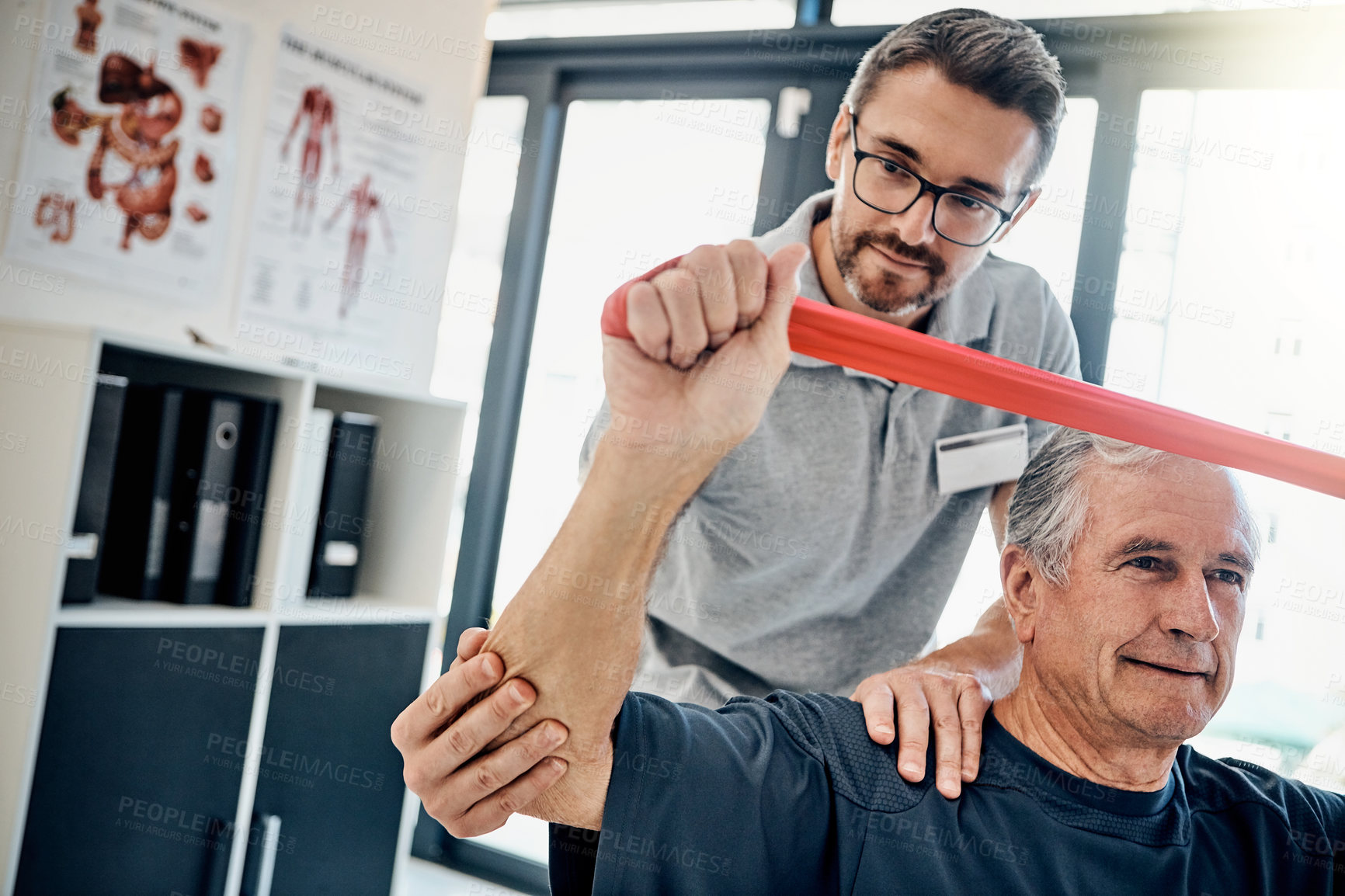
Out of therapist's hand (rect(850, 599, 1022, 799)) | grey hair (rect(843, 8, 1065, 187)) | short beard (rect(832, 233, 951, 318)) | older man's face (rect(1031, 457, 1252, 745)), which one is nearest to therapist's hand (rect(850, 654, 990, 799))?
therapist's hand (rect(850, 599, 1022, 799))

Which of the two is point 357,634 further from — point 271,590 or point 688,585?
point 688,585

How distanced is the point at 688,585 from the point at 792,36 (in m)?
1.75

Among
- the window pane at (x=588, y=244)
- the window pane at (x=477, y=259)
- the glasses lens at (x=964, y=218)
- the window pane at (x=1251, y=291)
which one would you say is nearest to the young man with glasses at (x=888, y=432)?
the glasses lens at (x=964, y=218)

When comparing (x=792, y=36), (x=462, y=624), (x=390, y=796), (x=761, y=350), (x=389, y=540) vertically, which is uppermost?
(x=792, y=36)

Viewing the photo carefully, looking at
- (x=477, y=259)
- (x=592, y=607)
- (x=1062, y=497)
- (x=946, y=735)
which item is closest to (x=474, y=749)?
(x=592, y=607)

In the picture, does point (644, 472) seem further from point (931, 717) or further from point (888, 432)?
point (888, 432)

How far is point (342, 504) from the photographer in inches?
99.1

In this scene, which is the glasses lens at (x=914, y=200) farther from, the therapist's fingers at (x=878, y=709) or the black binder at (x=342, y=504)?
the black binder at (x=342, y=504)

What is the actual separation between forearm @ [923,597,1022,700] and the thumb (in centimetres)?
72

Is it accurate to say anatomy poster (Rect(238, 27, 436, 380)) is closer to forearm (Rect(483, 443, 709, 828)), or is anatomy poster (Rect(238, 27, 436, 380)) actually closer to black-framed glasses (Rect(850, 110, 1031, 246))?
black-framed glasses (Rect(850, 110, 1031, 246))

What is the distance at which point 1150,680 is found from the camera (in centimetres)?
117

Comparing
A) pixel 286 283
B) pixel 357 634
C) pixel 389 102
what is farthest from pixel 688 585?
pixel 389 102

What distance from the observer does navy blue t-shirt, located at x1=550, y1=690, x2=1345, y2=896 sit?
3.55 ft

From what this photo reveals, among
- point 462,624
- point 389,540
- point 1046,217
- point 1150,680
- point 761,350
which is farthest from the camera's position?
point 462,624
